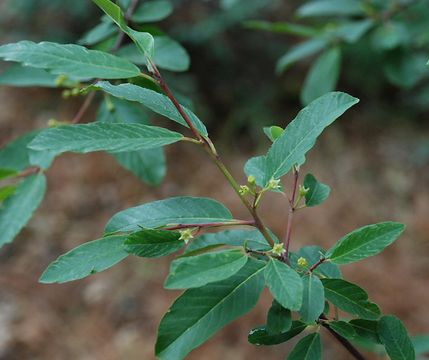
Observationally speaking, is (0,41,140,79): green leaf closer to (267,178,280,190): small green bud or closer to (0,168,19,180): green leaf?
(267,178,280,190): small green bud

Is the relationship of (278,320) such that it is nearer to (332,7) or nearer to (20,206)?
(20,206)

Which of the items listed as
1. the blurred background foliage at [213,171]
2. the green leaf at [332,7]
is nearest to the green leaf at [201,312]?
the green leaf at [332,7]

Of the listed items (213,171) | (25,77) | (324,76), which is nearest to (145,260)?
(213,171)

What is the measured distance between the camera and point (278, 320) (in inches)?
23.2

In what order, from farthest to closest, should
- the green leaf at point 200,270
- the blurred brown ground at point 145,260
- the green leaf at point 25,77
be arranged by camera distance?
the blurred brown ground at point 145,260, the green leaf at point 25,77, the green leaf at point 200,270

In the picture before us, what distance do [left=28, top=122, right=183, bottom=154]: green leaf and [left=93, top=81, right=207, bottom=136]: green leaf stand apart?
0.07 feet

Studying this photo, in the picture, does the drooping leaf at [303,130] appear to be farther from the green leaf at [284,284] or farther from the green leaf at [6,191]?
the green leaf at [6,191]

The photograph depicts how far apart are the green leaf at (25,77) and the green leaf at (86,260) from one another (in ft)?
1.76

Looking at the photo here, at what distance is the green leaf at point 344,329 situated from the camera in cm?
62

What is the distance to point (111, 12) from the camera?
580 millimetres

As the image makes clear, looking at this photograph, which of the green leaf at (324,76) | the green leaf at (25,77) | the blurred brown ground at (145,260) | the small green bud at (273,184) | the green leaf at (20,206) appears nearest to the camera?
the small green bud at (273,184)

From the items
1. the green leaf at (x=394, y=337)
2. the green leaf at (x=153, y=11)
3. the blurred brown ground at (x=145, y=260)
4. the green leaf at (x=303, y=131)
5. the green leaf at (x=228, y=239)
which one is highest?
the green leaf at (x=153, y=11)

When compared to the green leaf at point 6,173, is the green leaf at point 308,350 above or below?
below

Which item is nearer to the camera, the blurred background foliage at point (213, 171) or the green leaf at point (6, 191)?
the green leaf at point (6, 191)
